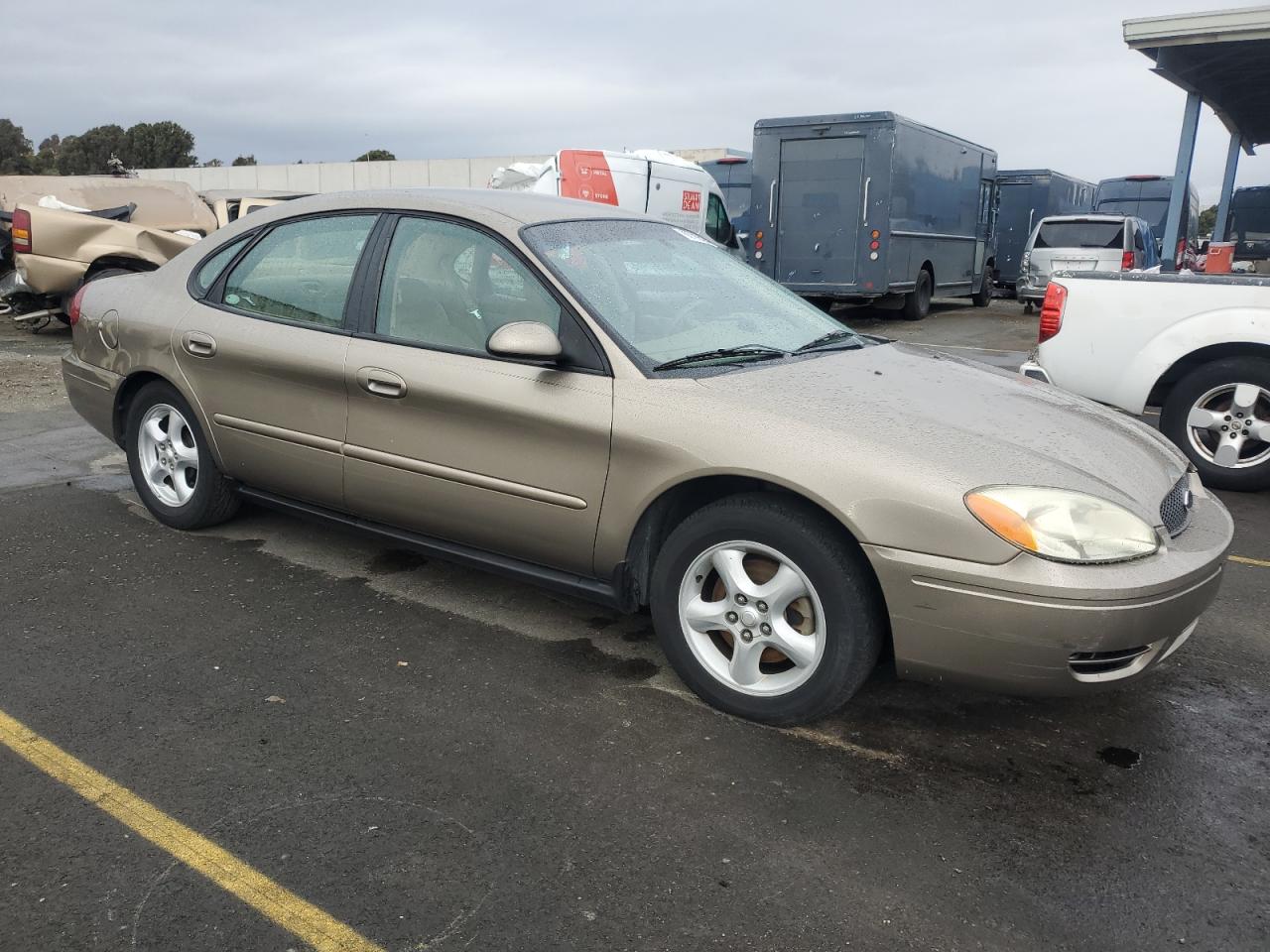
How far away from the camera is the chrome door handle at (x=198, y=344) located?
4391mm

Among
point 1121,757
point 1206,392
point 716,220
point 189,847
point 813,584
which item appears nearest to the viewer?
point 189,847

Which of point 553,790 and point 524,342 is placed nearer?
point 553,790

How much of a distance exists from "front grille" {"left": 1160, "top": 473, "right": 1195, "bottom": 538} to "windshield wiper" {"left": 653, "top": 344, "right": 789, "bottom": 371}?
1.32m

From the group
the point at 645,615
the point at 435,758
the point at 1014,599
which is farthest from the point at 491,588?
the point at 1014,599

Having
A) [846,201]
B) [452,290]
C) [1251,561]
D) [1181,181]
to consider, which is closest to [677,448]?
[452,290]

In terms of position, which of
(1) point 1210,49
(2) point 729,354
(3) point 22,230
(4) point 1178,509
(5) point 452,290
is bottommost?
(4) point 1178,509

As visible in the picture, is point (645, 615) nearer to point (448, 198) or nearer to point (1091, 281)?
point (448, 198)

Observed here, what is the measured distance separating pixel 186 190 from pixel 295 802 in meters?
13.1

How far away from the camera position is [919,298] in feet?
59.6

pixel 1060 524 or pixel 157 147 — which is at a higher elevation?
pixel 157 147

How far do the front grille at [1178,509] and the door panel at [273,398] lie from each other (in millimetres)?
2842

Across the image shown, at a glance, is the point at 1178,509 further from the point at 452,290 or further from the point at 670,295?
the point at 452,290

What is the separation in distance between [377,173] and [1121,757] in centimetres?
3866

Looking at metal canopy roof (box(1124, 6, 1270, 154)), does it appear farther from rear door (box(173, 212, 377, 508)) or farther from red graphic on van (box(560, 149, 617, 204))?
rear door (box(173, 212, 377, 508))
